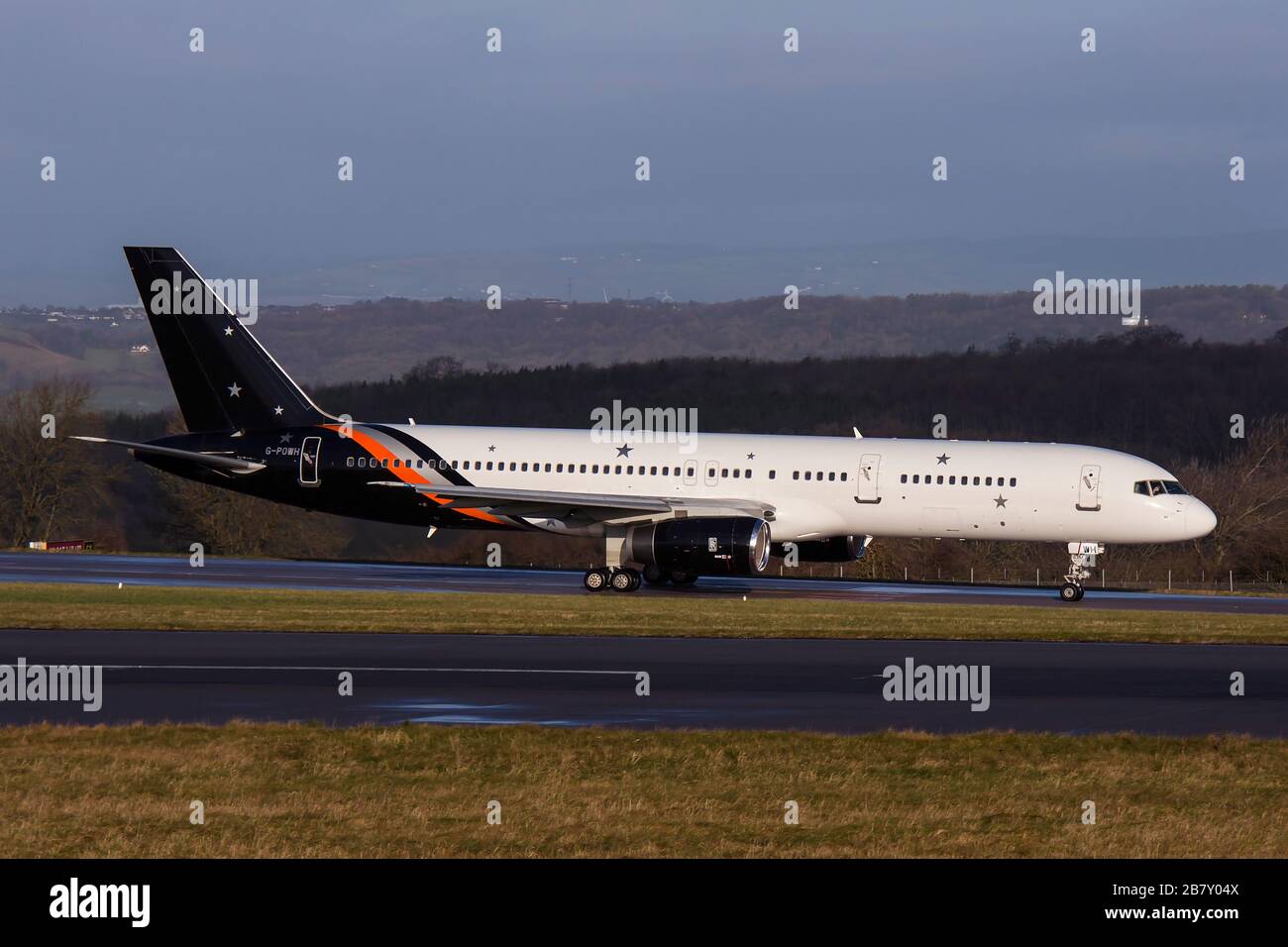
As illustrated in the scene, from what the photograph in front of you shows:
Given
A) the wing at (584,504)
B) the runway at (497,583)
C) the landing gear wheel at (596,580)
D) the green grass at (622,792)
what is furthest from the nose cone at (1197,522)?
the green grass at (622,792)

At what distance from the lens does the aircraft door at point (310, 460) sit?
147ft

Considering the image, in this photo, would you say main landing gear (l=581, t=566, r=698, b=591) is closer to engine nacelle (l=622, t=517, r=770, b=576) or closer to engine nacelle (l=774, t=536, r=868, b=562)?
engine nacelle (l=622, t=517, r=770, b=576)

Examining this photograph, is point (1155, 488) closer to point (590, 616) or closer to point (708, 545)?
point (708, 545)

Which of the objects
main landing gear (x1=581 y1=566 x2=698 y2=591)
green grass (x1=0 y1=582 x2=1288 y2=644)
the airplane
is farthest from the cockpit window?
main landing gear (x1=581 y1=566 x2=698 y2=591)

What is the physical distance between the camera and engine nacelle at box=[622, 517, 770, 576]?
39.4 metres

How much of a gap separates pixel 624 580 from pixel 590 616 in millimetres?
8583

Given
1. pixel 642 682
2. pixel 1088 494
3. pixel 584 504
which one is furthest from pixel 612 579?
pixel 642 682

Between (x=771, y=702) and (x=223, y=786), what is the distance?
814cm

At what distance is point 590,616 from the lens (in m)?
33.3

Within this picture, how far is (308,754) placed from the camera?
16141 mm

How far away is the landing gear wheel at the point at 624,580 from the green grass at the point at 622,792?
79.0 feet

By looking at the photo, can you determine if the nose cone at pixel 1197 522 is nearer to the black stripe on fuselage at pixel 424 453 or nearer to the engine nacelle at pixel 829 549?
the engine nacelle at pixel 829 549
